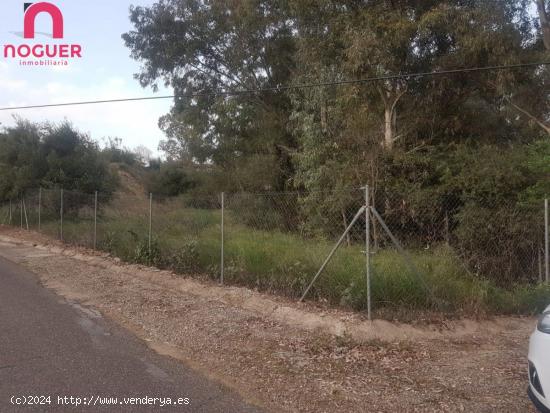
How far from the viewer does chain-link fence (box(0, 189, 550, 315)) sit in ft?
24.1

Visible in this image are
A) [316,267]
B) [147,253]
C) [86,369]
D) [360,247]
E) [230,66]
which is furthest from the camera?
[230,66]

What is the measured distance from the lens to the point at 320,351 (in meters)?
5.78

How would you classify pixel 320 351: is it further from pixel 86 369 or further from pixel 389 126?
pixel 389 126

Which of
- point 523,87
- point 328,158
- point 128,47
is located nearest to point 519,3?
point 523,87

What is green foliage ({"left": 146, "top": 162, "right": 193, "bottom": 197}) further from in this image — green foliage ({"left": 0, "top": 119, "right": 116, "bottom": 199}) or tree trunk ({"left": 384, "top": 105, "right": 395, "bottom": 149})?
tree trunk ({"left": 384, "top": 105, "right": 395, "bottom": 149})

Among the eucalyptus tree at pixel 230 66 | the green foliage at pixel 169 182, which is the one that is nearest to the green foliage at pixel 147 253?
the eucalyptus tree at pixel 230 66

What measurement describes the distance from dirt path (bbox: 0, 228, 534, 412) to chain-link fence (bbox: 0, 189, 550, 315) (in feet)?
1.94

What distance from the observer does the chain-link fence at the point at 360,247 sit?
24.1 ft

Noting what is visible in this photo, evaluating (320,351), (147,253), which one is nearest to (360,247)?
(320,351)

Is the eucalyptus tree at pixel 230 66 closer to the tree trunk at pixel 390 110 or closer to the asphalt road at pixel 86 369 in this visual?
the tree trunk at pixel 390 110

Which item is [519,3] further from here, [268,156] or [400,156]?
[268,156]

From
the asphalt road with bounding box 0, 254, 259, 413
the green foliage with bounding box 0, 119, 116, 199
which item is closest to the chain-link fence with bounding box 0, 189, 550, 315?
the asphalt road with bounding box 0, 254, 259, 413

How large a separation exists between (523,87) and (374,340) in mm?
11110

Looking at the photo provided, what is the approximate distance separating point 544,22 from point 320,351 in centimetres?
1277
